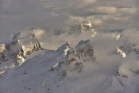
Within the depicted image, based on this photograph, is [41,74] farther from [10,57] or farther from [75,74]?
[10,57]

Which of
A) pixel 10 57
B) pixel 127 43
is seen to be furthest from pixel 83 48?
pixel 10 57

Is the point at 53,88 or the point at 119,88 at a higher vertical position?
the point at 119,88

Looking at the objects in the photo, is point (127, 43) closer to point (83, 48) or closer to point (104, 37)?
point (104, 37)

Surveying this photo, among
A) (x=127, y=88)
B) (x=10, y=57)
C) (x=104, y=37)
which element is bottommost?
(x=10, y=57)

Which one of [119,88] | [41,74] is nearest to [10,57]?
[41,74]

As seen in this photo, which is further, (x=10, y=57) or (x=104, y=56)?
(x=10, y=57)

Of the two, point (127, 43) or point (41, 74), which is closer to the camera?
point (41, 74)

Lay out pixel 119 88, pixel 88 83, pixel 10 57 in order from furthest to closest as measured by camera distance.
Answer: pixel 10 57 → pixel 88 83 → pixel 119 88

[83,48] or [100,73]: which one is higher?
[83,48]

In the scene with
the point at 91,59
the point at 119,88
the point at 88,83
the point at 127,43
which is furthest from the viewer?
the point at 127,43
